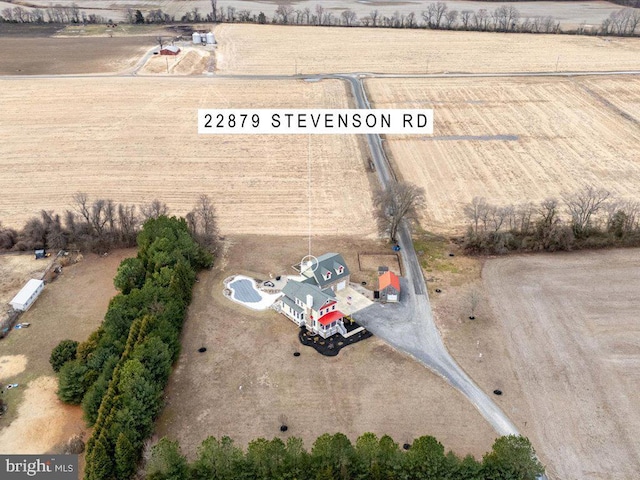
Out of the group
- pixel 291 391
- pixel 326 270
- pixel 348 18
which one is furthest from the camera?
pixel 348 18

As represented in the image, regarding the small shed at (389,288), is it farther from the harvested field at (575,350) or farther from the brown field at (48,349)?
the brown field at (48,349)

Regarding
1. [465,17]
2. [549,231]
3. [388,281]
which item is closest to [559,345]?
[388,281]

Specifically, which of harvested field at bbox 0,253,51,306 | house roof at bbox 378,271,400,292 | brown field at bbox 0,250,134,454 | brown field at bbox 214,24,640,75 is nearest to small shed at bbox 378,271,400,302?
house roof at bbox 378,271,400,292

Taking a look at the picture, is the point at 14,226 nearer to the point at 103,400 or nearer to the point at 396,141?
the point at 103,400

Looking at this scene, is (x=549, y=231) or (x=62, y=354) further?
(x=549, y=231)

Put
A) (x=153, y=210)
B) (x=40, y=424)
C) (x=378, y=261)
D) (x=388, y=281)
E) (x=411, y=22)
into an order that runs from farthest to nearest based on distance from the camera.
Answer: (x=411, y=22), (x=153, y=210), (x=378, y=261), (x=388, y=281), (x=40, y=424)

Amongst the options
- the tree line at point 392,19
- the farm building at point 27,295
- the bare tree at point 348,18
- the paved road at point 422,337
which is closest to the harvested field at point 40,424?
the farm building at point 27,295

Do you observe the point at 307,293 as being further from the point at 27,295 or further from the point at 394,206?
the point at 27,295

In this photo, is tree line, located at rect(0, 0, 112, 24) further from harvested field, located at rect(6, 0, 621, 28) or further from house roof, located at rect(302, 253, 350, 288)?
house roof, located at rect(302, 253, 350, 288)
